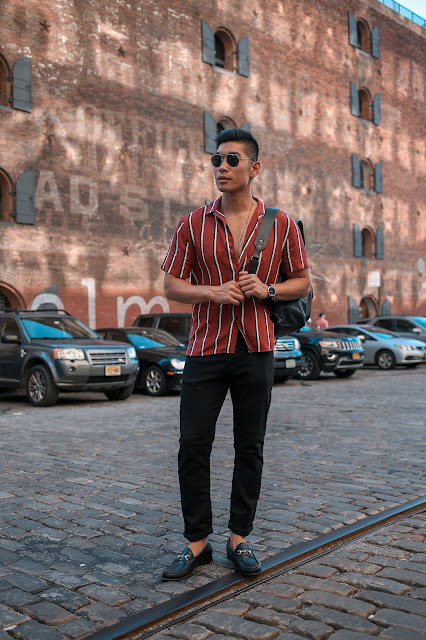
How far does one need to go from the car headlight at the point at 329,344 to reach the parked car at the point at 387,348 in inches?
126

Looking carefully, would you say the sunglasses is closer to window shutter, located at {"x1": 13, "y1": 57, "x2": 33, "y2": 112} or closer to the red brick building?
the red brick building

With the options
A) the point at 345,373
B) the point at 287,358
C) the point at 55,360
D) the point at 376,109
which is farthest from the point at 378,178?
the point at 55,360

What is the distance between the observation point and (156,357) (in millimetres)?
14930

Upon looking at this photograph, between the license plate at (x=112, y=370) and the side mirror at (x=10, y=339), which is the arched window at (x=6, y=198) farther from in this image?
the license plate at (x=112, y=370)

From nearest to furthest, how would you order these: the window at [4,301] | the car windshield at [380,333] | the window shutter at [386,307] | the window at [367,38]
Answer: the window at [4,301] < the car windshield at [380,333] < the window at [367,38] < the window shutter at [386,307]

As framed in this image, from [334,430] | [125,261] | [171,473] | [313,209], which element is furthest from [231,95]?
[171,473]

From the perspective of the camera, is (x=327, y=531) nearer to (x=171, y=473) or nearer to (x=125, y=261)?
(x=171, y=473)

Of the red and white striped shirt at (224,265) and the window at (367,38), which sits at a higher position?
the window at (367,38)

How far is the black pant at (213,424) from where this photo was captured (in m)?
3.67

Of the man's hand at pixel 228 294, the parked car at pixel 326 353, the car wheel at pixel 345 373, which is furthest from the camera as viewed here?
the car wheel at pixel 345 373

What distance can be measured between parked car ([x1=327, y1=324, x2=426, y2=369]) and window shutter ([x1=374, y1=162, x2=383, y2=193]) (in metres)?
15.6

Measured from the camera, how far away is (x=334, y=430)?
9.01m

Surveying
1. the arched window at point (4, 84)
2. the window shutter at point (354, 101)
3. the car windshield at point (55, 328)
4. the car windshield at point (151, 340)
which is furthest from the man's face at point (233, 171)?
the window shutter at point (354, 101)

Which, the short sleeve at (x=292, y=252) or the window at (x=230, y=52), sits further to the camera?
the window at (x=230, y=52)
